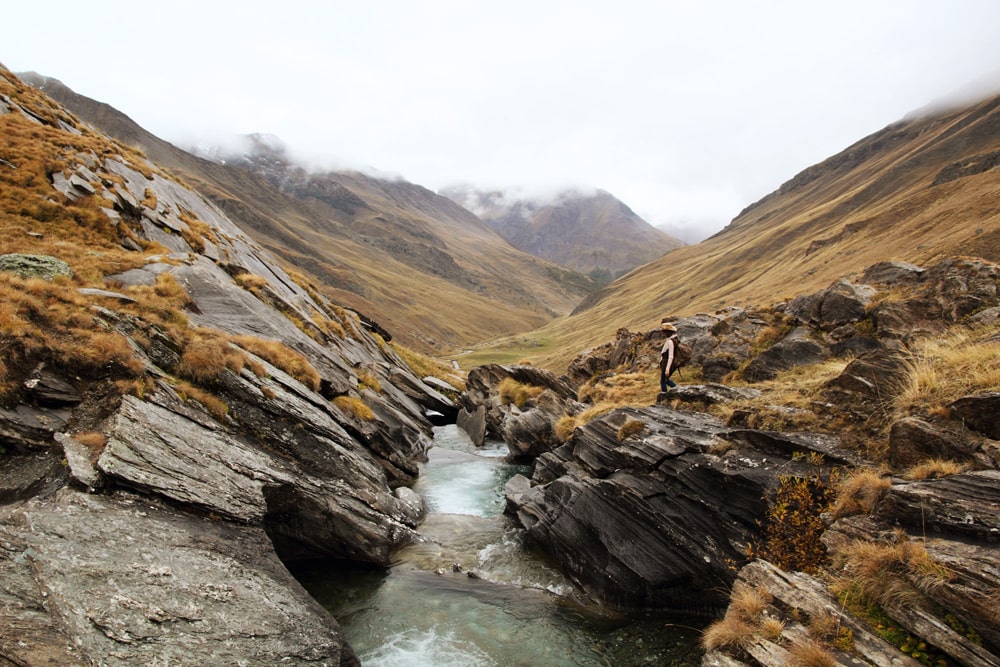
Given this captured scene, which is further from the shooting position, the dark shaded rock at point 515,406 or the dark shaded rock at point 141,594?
the dark shaded rock at point 515,406

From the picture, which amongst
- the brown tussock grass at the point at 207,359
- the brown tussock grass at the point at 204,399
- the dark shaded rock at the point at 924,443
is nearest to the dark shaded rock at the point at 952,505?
the dark shaded rock at the point at 924,443

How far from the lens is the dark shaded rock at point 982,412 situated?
34.6 feet

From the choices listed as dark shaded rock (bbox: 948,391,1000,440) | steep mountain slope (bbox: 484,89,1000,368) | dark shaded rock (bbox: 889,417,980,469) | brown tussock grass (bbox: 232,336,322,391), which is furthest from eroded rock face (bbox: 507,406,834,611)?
steep mountain slope (bbox: 484,89,1000,368)

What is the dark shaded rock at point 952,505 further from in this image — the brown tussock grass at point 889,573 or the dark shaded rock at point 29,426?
the dark shaded rock at point 29,426

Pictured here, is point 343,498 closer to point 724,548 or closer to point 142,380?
point 142,380

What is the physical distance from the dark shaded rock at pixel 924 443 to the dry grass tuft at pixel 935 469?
23 centimetres

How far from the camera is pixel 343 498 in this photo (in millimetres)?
19734

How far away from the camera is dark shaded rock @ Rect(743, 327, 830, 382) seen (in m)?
19.6

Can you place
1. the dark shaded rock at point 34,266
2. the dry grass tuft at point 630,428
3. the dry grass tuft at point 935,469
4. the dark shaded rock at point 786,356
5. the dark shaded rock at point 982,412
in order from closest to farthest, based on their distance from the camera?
the dry grass tuft at point 935,469 → the dark shaded rock at point 982,412 → the dark shaded rock at point 34,266 → the dark shaded rock at point 786,356 → the dry grass tuft at point 630,428

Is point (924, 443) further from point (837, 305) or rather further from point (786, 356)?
point (837, 305)

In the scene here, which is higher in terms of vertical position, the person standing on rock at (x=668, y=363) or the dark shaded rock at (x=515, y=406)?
the person standing on rock at (x=668, y=363)

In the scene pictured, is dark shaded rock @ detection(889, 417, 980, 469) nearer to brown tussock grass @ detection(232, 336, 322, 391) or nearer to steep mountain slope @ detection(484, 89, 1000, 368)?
brown tussock grass @ detection(232, 336, 322, 391)

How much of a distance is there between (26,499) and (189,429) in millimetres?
4727

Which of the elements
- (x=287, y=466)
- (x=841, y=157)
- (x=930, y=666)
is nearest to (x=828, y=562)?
(x=930, y=666)
